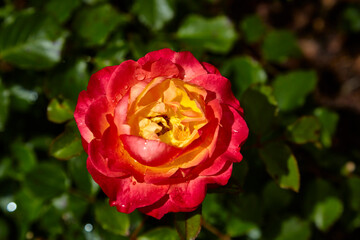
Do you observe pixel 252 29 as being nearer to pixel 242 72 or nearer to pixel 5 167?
pixel 242 72

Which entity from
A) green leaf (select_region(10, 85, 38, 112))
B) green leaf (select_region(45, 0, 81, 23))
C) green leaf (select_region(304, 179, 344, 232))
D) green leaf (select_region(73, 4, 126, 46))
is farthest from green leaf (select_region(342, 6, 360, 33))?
green leaf (select_region(10, 85, 38, 112))

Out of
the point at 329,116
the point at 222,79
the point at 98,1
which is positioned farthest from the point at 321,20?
the point at 222,79

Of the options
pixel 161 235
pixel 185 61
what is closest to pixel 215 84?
pixel 185 61

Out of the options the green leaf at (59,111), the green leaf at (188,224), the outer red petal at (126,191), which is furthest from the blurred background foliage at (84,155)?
the outer red petal at (126,191)

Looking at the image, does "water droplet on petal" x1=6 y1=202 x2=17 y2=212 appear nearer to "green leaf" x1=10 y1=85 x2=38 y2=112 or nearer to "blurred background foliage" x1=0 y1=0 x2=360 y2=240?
"blurred background foliage" x1=0 y1=0 x2=360 y2=240

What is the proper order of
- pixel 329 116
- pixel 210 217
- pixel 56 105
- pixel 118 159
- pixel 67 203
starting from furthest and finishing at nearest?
pixel 329 116 → pixel 210 217 → pixel 67 203 → pixel 56 105 → pixel 118 159

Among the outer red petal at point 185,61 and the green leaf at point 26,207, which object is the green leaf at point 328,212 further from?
the green leaf at point 26,207

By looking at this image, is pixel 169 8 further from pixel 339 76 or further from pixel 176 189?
pixel 339 76
